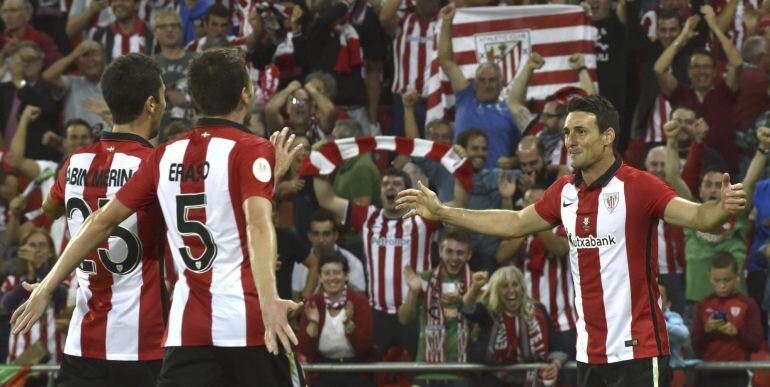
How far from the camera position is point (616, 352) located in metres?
6.81

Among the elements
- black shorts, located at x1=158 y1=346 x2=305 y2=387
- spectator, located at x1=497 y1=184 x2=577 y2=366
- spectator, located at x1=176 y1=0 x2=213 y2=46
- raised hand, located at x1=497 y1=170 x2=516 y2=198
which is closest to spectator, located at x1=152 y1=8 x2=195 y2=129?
spectator, located at x1=176 y1=0 x2=213 y2=46

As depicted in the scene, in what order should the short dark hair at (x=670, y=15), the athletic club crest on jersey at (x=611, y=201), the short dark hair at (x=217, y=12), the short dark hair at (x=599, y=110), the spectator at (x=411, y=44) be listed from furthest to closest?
the spectator at (x=411, y=44), the short dark hair at (x=217, y=12), the short dark hair at (x=670, y=15), the short dark hair at (x=599, y=110), the athletic club crest on jersey at (x=611, y=201)

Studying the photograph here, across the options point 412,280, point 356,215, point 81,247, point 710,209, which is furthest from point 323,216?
point 81,247

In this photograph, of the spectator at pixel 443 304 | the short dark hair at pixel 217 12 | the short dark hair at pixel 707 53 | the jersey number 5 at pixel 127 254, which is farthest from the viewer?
the short dark hair at pixel 217 12

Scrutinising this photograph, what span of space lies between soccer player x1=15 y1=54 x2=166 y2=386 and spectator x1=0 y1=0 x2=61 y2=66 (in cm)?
815

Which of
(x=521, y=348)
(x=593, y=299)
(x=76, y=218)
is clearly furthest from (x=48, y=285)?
(x=521, y=348)

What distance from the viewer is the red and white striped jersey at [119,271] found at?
6273 millimetres

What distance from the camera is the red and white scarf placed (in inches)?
453

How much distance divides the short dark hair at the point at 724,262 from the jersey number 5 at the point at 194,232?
5.46 m

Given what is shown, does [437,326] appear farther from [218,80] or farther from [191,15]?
[191,15]

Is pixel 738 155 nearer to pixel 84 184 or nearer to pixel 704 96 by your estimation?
pixel 704 96

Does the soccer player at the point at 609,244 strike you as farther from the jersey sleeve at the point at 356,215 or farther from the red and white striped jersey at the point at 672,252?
the jersey sleeve at the point at 356,215

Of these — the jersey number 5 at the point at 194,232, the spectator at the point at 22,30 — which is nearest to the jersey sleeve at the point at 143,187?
the jersey number 5 at the point at 194,232

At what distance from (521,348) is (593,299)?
110 inches
